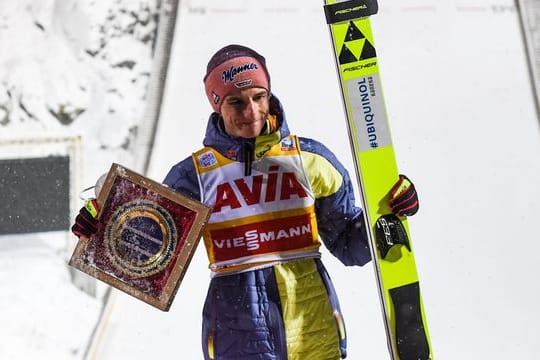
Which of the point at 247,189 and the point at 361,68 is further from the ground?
the point at 361,68

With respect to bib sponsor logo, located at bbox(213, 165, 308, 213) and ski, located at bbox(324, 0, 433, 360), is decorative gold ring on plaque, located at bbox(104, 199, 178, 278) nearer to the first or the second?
bib sponsor logo, located at bbox(213, 165, 308, 213)

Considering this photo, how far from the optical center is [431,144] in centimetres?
278

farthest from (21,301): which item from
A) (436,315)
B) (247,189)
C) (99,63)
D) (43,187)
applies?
(436,315)

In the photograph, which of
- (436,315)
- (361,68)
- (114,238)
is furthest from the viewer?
(436,315)

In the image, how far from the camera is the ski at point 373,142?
217cm

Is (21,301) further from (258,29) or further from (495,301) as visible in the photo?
(495,301)

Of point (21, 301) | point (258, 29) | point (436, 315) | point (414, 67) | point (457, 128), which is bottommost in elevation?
point (436, 315)

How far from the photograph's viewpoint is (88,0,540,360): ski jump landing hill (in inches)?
106

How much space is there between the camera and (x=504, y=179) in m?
2.78

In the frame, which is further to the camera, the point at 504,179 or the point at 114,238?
the point at 504,179

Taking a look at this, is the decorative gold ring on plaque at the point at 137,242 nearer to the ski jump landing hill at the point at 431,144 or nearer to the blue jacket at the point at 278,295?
the blue jacket at the point at 278,295

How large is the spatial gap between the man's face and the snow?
2.24 feet

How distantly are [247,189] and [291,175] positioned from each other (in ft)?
0.34

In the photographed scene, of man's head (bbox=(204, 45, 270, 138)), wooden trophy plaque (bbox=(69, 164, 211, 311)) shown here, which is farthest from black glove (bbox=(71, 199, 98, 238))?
man's head (bbox=(204, 45, 270, 138))
